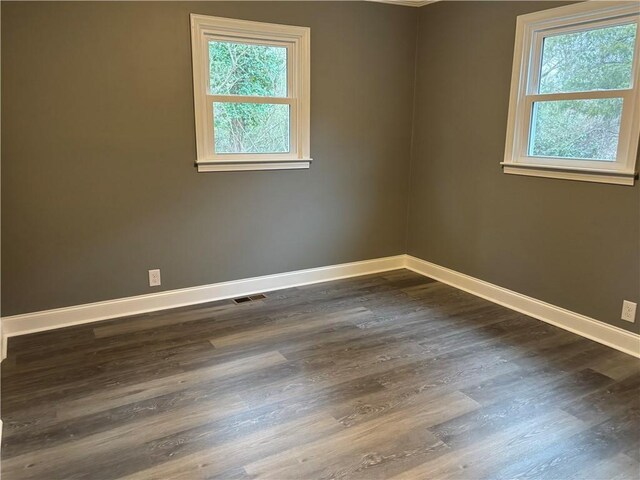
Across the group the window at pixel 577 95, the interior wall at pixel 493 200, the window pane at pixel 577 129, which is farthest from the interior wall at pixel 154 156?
the window pane at pixel 577 129

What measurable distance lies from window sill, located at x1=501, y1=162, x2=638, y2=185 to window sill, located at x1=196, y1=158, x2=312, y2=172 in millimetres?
1612

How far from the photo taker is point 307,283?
419 centimetres

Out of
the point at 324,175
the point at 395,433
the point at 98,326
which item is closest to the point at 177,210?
the point at 98,326

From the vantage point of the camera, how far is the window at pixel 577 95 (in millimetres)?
2836

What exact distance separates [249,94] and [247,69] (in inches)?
7.3

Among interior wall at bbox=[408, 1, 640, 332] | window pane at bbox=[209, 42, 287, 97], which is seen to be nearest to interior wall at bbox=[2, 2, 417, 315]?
window pane at bbox=[209, 42, 287, 97]

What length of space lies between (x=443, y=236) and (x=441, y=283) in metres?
0.43

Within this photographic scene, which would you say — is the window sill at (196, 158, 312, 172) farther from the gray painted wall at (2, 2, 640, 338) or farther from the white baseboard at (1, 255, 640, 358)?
the white baseboard at (1, 255, 640, 358)

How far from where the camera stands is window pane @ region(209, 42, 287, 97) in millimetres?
3492

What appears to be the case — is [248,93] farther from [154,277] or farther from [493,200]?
[493,200]

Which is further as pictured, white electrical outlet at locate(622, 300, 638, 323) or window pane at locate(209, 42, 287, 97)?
window pane at locate(209, 42, 287, 97)

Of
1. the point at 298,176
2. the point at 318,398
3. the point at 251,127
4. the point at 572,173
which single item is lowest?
the point at 318,398

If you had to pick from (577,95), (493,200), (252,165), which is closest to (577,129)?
(577,95)

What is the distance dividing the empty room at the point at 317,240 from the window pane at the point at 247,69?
20 mm
